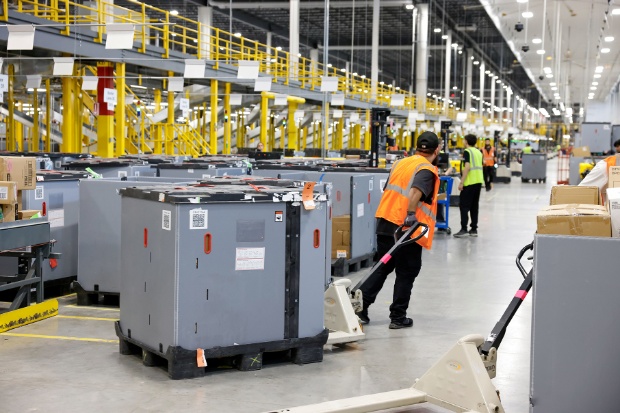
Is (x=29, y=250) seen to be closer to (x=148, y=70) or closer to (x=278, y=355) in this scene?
(x=278, y=355)

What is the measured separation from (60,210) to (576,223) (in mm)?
6187

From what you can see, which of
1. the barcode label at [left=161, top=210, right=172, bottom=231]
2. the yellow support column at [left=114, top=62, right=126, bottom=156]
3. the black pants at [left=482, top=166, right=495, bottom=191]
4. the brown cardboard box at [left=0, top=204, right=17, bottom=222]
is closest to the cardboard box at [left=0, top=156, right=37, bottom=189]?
the brown cardboard box at [left=0, top=204, right=17, bottom=222]

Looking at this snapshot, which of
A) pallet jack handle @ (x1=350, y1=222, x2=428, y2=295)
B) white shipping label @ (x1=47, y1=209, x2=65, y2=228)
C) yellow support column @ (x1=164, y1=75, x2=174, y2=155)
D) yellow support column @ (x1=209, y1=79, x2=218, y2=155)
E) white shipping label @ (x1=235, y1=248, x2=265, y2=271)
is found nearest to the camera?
white shipping label @ (x1=235, y1=248, x2=265, y2=271)

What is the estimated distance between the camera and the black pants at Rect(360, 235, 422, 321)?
7.51 meters

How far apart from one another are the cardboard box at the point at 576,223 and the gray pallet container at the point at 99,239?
4.90m

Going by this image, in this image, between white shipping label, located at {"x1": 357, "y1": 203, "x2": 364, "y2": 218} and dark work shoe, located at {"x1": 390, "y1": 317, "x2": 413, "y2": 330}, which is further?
white shipping label, located at {"x1": 357, "y1": 203, "x2": 364, "y2": 218}

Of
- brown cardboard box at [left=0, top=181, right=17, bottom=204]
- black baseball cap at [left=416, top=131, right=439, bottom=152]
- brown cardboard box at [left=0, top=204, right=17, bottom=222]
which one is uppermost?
black baseball cap at [left=416, top=131, right=439, bottom=152]

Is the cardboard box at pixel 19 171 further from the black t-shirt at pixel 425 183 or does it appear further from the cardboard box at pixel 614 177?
the cardboard box at pixel 614 177

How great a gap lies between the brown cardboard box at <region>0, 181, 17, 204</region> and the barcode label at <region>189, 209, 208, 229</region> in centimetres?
268

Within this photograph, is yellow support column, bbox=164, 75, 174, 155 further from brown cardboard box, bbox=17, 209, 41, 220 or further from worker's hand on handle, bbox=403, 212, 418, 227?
worker's hand on handle, bbox=403, 212, 418, 227

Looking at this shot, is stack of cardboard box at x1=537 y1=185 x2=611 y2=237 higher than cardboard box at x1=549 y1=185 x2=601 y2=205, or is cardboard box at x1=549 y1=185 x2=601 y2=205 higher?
cardboard box at x1=549 y1=185 x2=601 y2=205

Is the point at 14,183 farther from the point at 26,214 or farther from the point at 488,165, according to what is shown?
the point at 488,165

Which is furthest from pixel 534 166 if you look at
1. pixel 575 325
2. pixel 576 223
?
pixel 575 325

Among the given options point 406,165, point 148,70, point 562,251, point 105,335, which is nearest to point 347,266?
point 406,165
